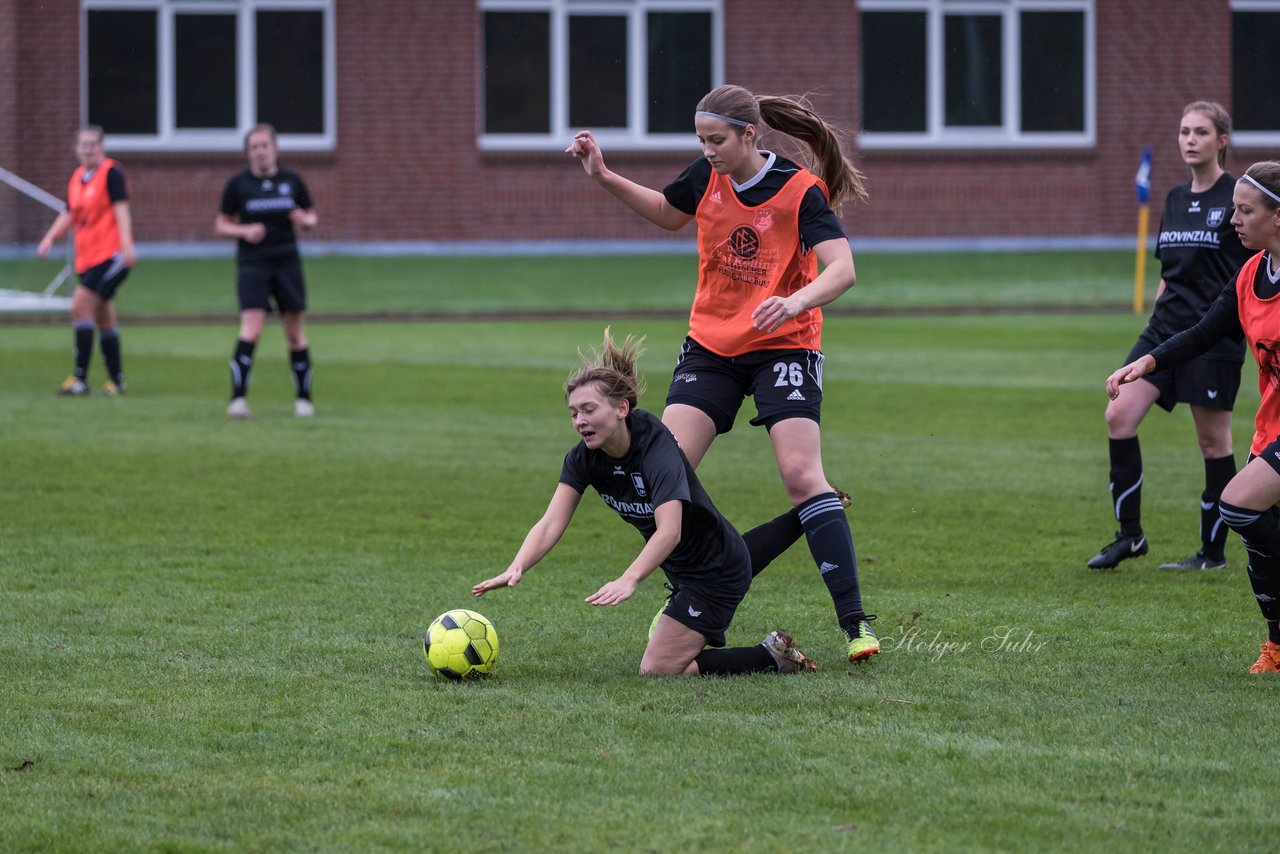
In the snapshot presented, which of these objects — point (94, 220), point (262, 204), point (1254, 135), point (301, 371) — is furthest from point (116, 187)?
point (1254, 135)

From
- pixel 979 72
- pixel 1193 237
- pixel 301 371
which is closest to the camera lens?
pixel 1193 237

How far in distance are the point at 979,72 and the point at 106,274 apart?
66.1ft

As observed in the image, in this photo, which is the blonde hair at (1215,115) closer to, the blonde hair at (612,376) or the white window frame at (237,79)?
the blonde hair at (612,376)

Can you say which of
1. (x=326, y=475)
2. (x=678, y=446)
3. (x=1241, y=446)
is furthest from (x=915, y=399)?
(x=678, y=446)

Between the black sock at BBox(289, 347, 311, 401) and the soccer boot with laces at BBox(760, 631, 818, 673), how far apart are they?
8.58m

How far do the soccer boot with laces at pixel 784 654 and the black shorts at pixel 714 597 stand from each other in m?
0.17

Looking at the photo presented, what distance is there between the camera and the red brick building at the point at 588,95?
29672mm

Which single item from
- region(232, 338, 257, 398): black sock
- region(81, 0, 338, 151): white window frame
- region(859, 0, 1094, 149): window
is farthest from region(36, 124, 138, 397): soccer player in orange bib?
region(859, 0, 1094, 149): window

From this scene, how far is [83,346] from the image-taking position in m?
15.3

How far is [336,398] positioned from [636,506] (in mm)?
9769

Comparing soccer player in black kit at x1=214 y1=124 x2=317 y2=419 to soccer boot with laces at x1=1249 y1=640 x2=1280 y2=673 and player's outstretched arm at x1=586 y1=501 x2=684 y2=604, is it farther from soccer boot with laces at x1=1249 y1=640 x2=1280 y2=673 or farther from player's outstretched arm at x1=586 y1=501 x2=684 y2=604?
soccer boot with laces at x1=1249 y1=640 x2=1280 y2=673

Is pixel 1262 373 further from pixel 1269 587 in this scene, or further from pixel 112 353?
pixel 112 353

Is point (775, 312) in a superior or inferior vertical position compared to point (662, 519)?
superior

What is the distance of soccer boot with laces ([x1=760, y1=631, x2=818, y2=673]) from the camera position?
5.92 metres
